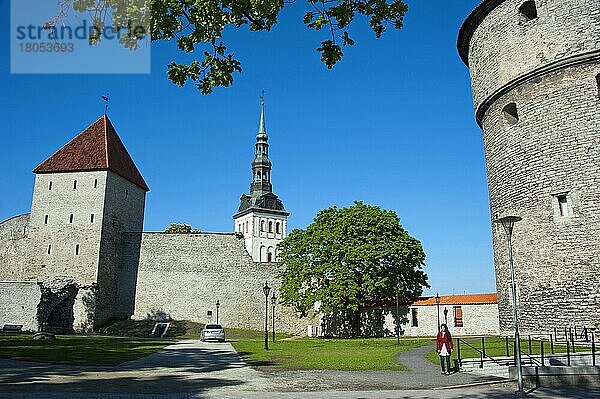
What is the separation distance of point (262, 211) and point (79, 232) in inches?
1739

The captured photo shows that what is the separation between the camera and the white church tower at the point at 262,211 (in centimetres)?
7894

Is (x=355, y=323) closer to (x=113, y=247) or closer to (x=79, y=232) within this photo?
(x=113, y=247)

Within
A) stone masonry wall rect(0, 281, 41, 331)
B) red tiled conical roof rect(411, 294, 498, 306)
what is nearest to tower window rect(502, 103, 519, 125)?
red tiled conical roof rect(411, 294, 498, 306)

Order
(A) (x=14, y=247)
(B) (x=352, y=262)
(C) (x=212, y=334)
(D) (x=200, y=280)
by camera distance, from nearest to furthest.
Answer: (C) (x=212, y=334), (B) (x=352, y=262), (A) (x=14, y=247), (D) (x=200, y=280)

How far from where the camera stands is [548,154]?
18.3 metres

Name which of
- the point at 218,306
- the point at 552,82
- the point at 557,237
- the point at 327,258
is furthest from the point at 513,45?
the point at 218,306

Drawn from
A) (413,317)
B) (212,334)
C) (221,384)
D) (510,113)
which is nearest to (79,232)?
(212,334)

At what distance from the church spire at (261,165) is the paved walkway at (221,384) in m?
65.0

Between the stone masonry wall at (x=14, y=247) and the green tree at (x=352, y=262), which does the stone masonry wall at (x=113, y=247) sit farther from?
the green tree at (x=352, y=262)

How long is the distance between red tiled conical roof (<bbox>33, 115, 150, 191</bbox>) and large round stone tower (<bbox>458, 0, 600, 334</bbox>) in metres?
29.4

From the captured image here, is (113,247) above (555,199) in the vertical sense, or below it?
above

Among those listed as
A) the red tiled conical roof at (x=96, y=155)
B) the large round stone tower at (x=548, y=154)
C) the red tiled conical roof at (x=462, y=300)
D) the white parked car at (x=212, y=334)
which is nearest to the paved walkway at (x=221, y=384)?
the large round stone tower at (x=548, y=154)

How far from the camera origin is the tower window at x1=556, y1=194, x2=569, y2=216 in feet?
58.4

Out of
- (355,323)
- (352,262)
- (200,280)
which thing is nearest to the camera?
(352,262)
